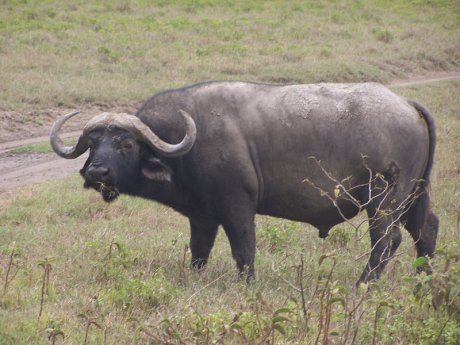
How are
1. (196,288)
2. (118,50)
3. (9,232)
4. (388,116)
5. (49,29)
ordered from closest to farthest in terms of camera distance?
(196,288), (388,116), (9,232), (118,50), (49,29)

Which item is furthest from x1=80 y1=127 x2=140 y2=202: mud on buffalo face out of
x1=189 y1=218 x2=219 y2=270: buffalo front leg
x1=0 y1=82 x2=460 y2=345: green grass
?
x1=189 y1=218 x2=219 y2=270: buffalo front leg

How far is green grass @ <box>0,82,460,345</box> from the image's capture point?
459cm

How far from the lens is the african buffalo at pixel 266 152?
632 cm

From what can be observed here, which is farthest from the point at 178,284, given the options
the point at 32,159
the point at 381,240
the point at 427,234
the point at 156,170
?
the point at 32,159

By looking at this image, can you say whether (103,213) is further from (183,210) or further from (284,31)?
(284,31)

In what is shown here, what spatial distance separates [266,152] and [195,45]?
11996 millimetres

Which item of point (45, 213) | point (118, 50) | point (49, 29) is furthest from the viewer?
point (49, 29)

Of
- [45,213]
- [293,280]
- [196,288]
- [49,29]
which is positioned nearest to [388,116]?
[293,280]

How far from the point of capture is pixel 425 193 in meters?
6.74

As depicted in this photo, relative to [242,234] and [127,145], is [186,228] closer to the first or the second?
[242,234]

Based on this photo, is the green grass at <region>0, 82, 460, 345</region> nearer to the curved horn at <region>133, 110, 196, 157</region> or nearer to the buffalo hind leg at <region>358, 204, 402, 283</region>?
the buffalo hind leg at <region>358, 204, 402, 283</region>

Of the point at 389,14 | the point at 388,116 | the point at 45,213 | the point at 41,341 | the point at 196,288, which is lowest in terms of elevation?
the point at 389,14

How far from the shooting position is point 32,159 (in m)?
11.1

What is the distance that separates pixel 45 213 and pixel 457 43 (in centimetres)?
1564
